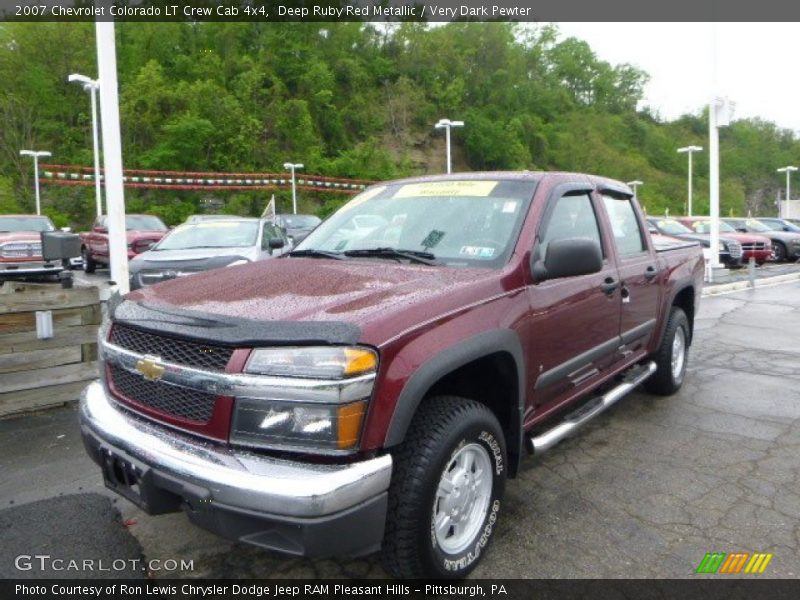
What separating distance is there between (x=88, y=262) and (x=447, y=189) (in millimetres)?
16410

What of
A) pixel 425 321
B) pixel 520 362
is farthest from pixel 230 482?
pixel 520 362

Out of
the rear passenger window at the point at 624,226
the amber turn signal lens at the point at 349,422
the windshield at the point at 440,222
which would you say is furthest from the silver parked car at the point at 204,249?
the amber turn signal lens at the point at 349,422

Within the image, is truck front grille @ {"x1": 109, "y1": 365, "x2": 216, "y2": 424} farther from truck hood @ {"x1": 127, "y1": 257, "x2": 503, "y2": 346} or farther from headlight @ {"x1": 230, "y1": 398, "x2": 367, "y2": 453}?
truck hood @ {"x1": 127, "y1": 257, "x2": 503, "y2": 346}

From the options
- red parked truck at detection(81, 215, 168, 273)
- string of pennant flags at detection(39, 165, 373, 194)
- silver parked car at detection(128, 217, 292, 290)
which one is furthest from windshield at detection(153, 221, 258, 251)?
string of pennant flags at detection(39, 165, 373, 194)

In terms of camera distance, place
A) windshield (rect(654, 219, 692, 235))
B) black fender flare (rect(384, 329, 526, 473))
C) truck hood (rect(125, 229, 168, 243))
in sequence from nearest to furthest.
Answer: black fender flare (rect(384, 329, 526, 473))
truck hood (rect(125, 229, 168, 243))
windshield (rect(654, 219, 692, 235))

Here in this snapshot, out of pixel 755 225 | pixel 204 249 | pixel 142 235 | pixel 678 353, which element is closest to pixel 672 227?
pixel 755 225

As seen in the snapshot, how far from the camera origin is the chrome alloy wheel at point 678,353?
5.45 meters

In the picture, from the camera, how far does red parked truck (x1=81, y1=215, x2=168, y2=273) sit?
1631 cm

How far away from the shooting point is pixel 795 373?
6344mm

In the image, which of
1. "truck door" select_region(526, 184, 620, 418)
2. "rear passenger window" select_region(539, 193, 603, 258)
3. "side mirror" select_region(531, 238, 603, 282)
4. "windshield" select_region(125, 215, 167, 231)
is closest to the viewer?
"side mirror" select_region(531, 238, 603, 282)

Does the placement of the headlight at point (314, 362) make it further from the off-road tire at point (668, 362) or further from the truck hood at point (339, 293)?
the off-road tire at point (668, 362)

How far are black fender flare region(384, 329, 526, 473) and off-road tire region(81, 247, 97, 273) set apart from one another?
1702cm

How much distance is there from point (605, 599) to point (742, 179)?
90.1 meters

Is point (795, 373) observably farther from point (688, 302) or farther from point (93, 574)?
point (93, 574)
